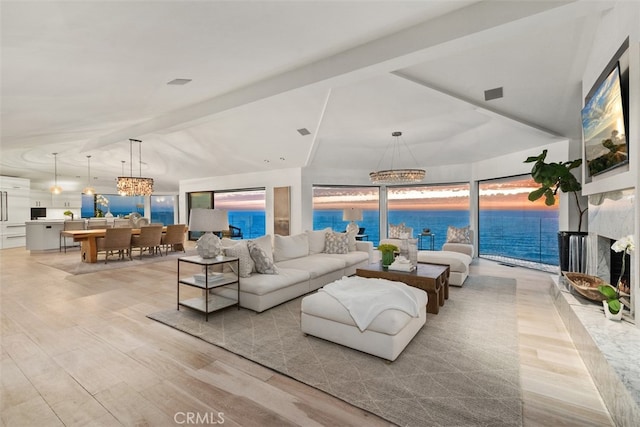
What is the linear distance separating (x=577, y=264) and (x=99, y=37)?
18.9ft

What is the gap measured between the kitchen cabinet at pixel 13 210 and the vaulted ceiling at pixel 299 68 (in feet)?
18.5

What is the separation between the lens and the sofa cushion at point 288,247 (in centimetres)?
513

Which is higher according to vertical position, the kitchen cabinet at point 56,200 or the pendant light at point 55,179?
the pendant light at point 55,179

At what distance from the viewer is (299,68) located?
3.54m

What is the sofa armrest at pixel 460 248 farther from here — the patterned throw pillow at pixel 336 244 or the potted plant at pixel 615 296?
the potted plant at pixel 615 296

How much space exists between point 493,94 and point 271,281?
414 centimetres

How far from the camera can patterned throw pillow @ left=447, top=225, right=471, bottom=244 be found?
22.7 ft

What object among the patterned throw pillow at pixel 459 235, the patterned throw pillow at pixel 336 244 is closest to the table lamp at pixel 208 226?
the patterned throw pillow at pixel 336 244

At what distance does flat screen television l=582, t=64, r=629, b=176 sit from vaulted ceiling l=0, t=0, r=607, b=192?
661mm

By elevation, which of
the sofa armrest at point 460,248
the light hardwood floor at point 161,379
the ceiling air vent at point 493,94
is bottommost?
the light hardwood floor at point 161,379

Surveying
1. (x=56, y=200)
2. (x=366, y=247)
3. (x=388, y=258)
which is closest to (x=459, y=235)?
(x=366, y=247)

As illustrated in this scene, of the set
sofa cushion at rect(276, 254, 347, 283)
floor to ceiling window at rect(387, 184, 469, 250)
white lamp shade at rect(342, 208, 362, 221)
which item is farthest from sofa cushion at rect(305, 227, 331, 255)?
floor to ceiling window at rect(387, 184, 469, 250)

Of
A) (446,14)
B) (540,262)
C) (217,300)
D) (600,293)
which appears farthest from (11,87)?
(540,262)

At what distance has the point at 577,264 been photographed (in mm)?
3803
